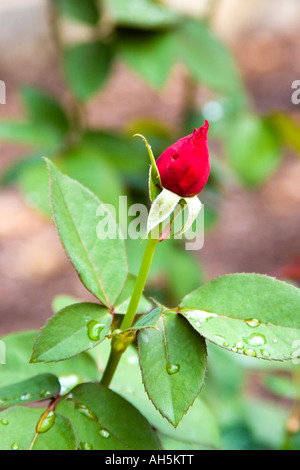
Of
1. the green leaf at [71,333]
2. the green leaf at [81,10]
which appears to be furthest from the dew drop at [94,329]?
the green leaf at [81,10]

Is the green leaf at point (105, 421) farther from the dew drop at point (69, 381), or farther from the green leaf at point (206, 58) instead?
the green leaf at point (206, 58)

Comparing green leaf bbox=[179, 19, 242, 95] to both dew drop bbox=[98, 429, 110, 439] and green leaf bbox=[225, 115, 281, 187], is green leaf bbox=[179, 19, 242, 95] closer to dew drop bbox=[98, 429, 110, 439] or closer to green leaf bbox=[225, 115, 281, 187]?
green leaf bbox=[225, 115, 281, 187]

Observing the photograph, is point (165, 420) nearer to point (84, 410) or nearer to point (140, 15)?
point (84, 410)

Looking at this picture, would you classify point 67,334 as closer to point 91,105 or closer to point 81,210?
point 81,210

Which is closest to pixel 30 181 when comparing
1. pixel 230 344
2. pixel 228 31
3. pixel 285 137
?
pixel 285 137

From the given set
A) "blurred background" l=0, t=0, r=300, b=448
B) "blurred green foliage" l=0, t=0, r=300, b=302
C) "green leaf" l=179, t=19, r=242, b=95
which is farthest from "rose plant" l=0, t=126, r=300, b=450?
"green leaf" l=179, t=19, r=242, b=95
